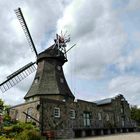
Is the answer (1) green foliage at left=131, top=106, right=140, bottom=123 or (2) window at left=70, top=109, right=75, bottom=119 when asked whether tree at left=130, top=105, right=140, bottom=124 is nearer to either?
(1) green foliage at left=131, top=106, right=140, bottom=123

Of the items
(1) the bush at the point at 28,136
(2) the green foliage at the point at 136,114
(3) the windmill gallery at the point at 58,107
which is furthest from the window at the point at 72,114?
(2) the green foliage at the point at 136,114

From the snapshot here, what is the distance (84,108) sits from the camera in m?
31.5

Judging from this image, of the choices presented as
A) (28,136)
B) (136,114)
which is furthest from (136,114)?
(28,136)

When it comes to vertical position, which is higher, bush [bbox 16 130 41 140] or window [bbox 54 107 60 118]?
window [bbox 54 107 60 118]

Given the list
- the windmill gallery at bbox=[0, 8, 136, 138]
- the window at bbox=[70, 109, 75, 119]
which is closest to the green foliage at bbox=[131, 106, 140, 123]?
the windmill gallery at bbox=[0, 8, 136, 138]

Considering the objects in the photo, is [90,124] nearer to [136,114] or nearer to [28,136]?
[28,136]

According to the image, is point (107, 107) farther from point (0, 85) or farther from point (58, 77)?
point (0, 85)

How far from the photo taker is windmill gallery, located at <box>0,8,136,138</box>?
1025 inches

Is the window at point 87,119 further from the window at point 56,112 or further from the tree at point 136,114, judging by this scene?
the tree at point 136,114

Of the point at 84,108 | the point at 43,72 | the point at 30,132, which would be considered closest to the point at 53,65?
the point at 43,72

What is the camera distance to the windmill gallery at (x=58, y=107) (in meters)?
26.0

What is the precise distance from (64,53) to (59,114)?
13.2m

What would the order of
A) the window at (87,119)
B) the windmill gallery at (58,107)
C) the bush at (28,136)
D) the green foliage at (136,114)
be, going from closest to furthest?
1. the bush at (28,136)
2. the windmill gallery at (58,107)
3. the window at (87,119)
4. the green foliage at (136,114)

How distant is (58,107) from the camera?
27500 millimetres
